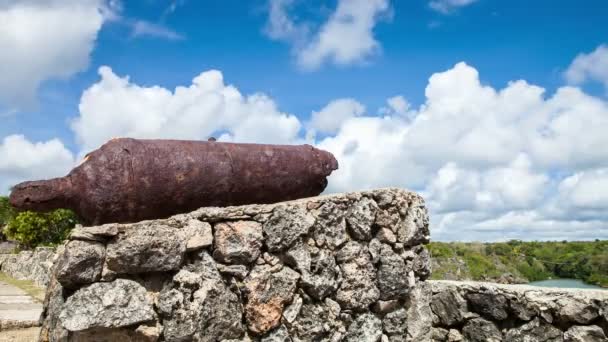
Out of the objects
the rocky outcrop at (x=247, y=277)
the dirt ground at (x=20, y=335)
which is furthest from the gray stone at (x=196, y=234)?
the dirt ground at (x=20, y=335)

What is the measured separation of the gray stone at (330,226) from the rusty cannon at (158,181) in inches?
16.3

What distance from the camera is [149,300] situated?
10.5 ft

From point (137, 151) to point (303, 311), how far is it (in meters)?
1.64

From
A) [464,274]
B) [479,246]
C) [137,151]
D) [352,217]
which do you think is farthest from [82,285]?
[479,246]

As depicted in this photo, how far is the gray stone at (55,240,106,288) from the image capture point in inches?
121

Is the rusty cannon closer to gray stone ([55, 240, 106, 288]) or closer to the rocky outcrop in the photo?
the rocky outcrop

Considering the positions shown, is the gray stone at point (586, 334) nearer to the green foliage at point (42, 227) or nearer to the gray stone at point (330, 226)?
the gray stone at point (330, 226)

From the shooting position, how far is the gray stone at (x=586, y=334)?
4.70 m

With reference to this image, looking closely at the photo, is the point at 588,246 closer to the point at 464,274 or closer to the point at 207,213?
the point at 464,274

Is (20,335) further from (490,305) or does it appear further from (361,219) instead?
(490,305)

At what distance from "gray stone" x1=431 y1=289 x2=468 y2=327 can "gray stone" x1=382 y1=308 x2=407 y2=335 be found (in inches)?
38.5

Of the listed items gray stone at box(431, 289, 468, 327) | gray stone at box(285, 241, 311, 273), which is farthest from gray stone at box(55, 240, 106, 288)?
gray stone at box(431, 289, 468, 327)

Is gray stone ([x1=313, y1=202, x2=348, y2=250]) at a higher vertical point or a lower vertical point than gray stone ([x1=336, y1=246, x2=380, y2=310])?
higher

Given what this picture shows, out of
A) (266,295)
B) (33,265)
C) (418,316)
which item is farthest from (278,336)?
(33,265)
